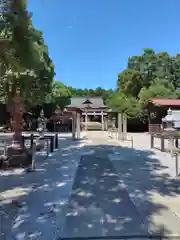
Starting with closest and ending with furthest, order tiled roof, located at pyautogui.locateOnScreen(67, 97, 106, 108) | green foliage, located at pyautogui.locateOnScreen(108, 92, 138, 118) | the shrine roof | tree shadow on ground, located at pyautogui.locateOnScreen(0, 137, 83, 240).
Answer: tree shadow on ground, located at pyautogui.locateOnScreen(0, 137, 83, 240), green foliage, located at pyautogui.locateOnScreen(108, 92, 138, 118), the shrine roof, tiled roof, located at pyautogui.locateOnScreen(67, 97, 106, 108)

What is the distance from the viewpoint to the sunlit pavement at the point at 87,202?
3.75 meters

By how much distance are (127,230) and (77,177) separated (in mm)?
3560

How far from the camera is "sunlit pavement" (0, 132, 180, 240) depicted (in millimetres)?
3754

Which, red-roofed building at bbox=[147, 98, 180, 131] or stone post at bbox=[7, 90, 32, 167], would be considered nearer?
stone post at bbox=[7, 90, 32, 167]

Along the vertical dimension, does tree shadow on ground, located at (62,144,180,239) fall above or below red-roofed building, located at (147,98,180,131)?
→ below

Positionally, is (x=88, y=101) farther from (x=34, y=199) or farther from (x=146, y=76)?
(x=34, y=199)

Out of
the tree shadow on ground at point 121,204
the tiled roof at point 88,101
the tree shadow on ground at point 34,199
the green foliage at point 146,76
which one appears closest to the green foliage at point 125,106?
the green foliage at point 146,76

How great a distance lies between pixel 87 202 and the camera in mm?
4996

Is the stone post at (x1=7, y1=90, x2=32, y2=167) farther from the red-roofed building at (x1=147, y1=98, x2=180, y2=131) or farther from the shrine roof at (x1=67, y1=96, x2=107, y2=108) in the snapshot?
the shrine roof at (x1=67, y1=96, x2=107, y2=108)

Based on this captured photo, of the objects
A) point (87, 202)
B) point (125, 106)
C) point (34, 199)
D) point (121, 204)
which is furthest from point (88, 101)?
point (121, 204)

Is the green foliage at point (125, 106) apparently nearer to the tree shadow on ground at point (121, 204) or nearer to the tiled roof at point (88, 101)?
the tiled roof at point (88, 101)

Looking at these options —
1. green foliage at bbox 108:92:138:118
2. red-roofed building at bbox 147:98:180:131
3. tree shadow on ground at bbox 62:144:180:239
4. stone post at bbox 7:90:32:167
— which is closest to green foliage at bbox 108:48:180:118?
green foliage at bbox 108:92:138:118

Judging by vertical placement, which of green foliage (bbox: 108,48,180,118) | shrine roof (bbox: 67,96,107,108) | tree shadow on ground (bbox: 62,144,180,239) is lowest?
tree shadow on ground (bbox: 62,144,180,239)

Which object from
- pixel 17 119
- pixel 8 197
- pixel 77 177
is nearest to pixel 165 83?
pixel 17 119
